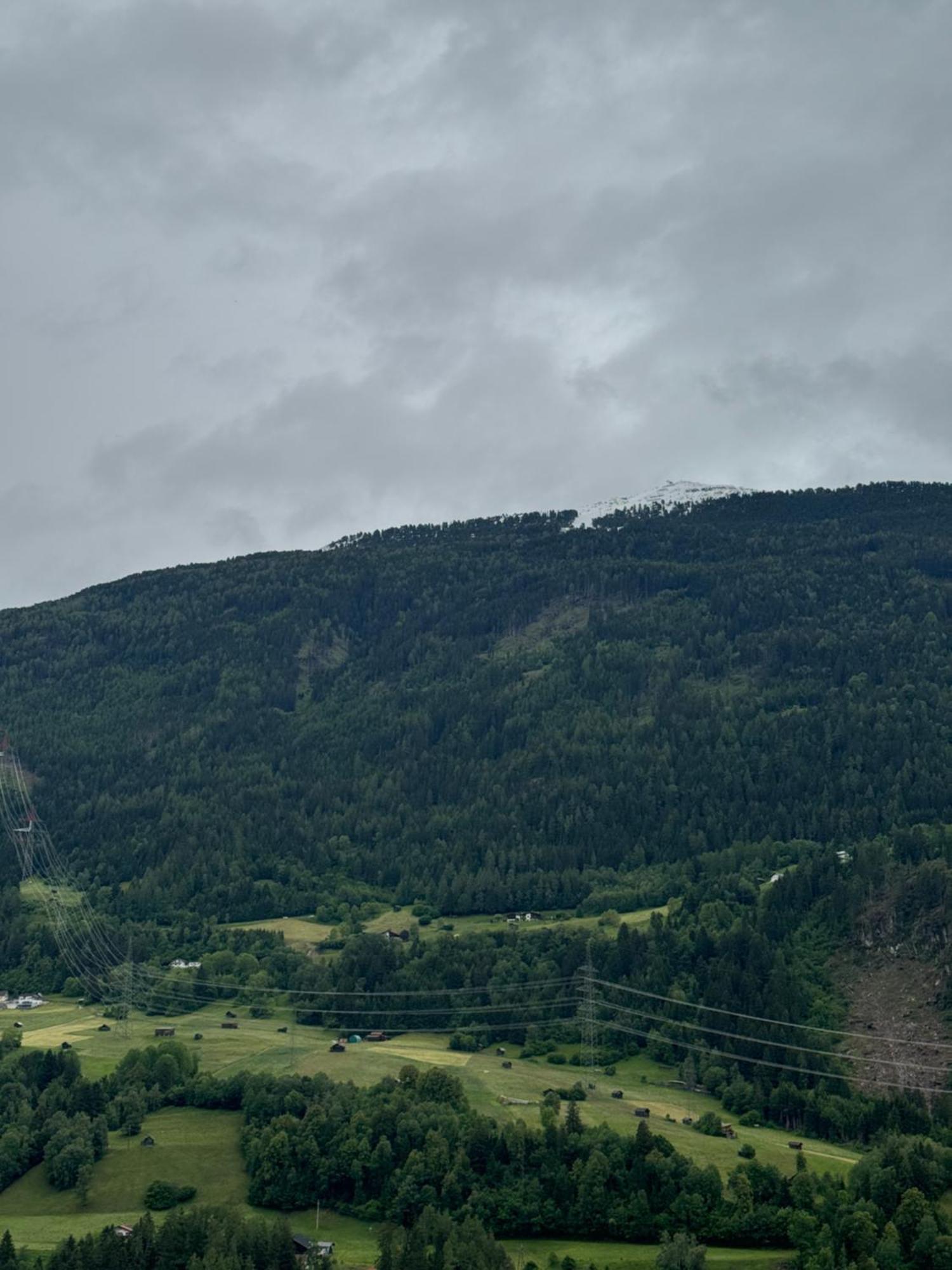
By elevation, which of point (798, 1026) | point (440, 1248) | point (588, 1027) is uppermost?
point (588, 1027)

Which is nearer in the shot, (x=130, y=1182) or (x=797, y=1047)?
(x=130, y=1182)

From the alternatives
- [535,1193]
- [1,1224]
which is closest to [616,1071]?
[535,1193]

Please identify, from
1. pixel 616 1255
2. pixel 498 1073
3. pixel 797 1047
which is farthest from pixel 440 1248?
pixel 797 1047

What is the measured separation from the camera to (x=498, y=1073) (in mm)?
175250

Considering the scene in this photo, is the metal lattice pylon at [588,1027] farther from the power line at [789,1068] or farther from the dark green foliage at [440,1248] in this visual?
the dark green foliage at [440,1248]

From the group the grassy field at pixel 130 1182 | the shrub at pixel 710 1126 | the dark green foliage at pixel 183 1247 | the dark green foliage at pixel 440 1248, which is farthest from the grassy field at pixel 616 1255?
the grassy field at pixel 130 1182

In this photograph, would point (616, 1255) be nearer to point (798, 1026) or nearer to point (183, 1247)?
point (183, 1247)

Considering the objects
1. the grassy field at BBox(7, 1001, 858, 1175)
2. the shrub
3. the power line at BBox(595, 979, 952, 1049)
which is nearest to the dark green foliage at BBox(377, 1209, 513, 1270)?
the grassy field at BBox(7, 1001, 858, 1175)

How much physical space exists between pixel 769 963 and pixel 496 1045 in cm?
3587

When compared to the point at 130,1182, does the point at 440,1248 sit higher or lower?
lower

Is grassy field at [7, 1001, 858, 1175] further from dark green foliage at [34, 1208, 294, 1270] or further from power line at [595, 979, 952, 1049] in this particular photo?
dark green foliage at [34, 1208, 294, 1270]

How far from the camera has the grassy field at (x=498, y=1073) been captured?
148m

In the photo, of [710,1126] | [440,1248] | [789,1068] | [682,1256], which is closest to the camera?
[682,1256]

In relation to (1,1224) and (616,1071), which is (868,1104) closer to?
(616,1071)
